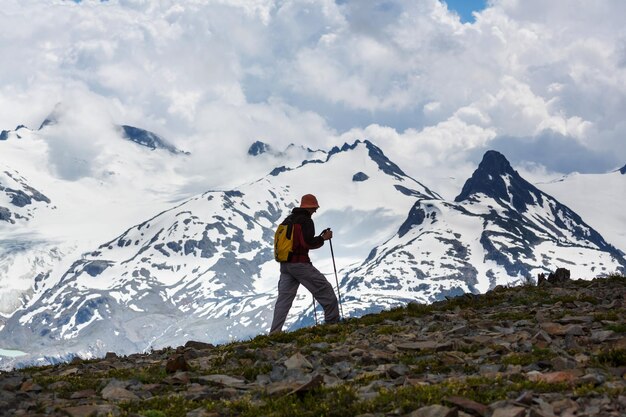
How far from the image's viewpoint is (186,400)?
13656 millimetres

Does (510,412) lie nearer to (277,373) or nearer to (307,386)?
(307,386)

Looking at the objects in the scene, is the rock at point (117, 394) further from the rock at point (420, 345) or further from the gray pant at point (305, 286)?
the gray pant at point (305, 286)

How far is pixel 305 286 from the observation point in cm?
2447

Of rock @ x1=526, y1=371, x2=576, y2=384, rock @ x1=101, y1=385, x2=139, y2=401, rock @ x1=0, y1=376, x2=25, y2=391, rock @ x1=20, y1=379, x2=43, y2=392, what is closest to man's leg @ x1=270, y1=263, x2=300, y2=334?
rock @ x1=0, y1=376, x2=25, y2=391

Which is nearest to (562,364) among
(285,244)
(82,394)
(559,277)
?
(82,394)

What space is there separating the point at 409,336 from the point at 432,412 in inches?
354

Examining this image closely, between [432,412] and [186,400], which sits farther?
[186,400]

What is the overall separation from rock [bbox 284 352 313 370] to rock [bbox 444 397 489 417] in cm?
520

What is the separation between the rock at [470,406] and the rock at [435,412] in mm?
347

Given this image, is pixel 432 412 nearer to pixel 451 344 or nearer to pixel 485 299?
pixel 451 344

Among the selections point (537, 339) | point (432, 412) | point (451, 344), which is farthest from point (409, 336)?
point (432, 412)

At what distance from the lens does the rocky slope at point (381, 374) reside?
1182 cm

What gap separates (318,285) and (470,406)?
13.4 meters

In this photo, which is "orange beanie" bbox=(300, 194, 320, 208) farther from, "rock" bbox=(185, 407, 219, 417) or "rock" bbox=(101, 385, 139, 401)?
"rock" bbox=(185, 407, 219, 417)
